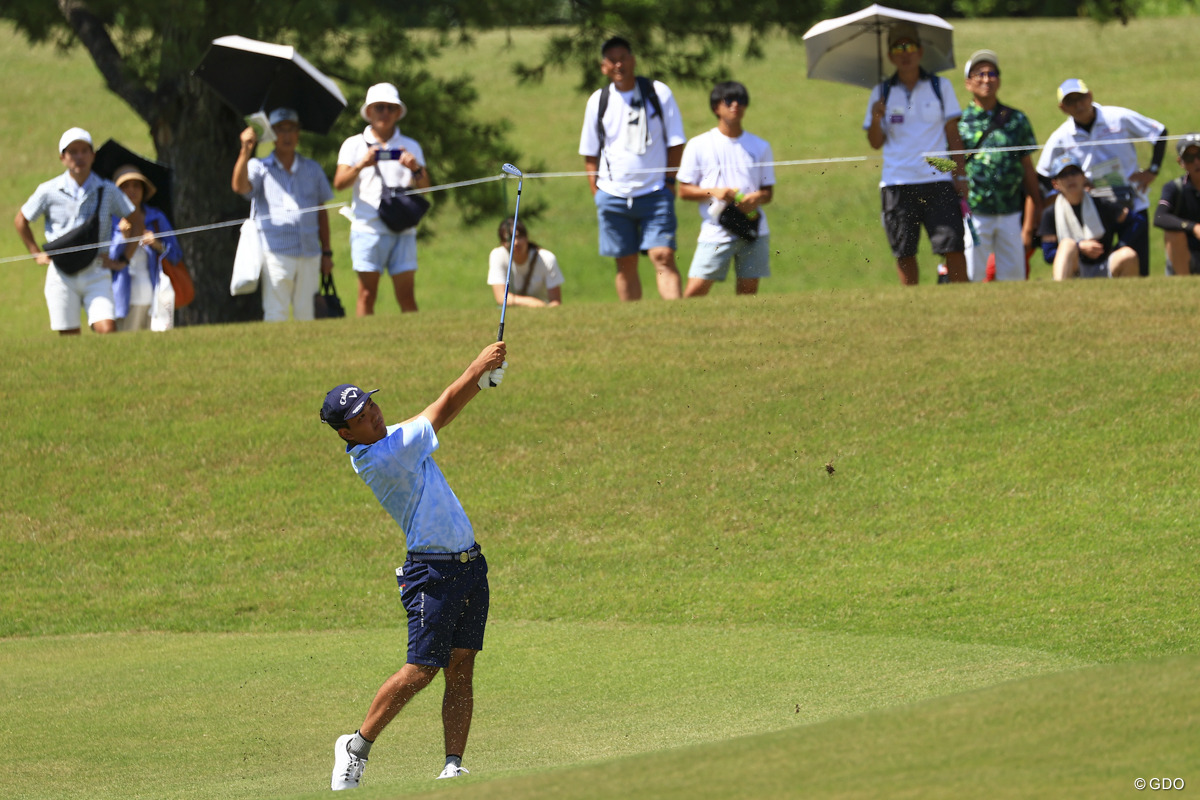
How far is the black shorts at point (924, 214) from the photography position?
13.4 metres

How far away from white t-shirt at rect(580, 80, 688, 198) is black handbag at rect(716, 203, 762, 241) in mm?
680

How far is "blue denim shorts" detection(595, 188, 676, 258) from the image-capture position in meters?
13.7

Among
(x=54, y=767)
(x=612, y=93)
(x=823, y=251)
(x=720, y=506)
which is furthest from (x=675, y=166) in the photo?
(x=823, y=251)

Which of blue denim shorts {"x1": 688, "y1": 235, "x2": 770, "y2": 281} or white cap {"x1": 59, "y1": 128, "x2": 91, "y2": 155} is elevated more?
white cap {"x1": 59, "y1": 128, "x2": 91, "y2": 155}

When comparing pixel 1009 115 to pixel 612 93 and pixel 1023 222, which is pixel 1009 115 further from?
pixel 612 93

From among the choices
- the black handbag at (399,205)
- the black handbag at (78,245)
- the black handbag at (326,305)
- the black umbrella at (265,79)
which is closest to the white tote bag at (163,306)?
the black handbag at (78,245)

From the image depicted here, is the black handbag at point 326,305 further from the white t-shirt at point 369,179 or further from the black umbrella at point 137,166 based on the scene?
the black umbrella at point 137,166

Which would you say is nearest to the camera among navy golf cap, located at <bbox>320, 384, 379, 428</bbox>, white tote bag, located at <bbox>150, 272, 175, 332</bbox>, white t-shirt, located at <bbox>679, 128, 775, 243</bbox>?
navy golf cap, located at <bbox>320, 384, 379, 428</bbox>

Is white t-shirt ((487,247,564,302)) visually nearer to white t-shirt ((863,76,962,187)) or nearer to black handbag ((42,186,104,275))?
white t-shirt ((863,76,962,187))

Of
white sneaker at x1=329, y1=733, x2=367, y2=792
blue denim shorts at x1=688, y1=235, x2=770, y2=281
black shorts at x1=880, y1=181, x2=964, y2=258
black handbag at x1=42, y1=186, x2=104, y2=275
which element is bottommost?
white sneaker at x1=329, y1=733, x2=367, y2=792

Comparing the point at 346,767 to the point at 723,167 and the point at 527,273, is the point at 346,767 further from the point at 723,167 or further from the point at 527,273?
the point at 527,273

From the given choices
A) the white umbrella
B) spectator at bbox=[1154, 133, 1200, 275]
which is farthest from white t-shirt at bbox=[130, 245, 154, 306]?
spectator at bbox=[1154, 133, 1200, 275]

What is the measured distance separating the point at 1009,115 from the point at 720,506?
5203 millimetres

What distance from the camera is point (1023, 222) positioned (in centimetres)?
1617
